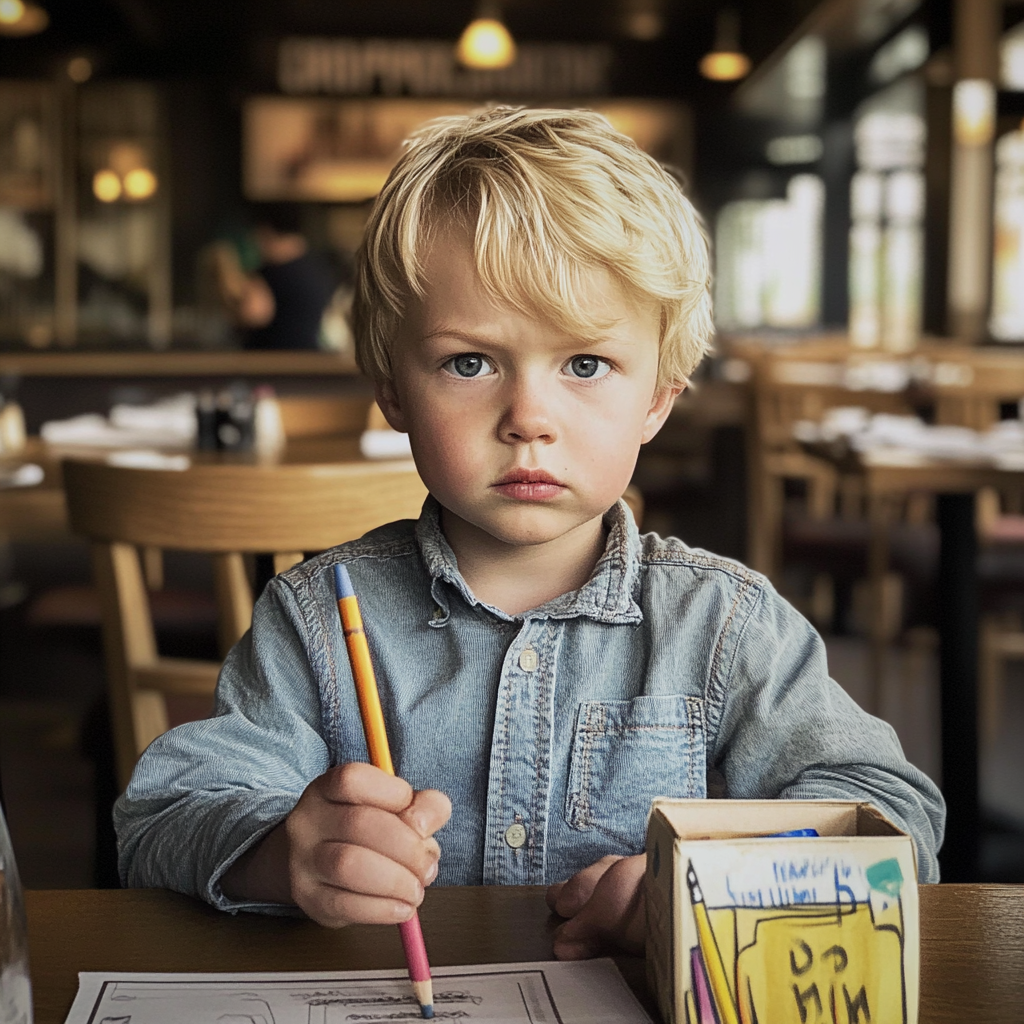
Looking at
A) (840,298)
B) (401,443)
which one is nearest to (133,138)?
(840,298)

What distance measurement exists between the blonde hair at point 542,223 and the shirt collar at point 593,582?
113mm

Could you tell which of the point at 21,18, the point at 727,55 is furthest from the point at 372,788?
the point at 727,55

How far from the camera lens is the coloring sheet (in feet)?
1.66

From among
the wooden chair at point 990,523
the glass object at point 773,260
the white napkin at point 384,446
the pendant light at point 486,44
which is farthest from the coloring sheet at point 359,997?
the glass object at point 773,260

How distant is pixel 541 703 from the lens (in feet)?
2.71

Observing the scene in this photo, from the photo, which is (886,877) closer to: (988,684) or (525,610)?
(525,610)

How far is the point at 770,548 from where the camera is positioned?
3.89 m

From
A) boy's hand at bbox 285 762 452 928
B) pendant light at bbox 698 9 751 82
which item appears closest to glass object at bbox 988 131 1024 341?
pendant light at bbox 698 9 751 82

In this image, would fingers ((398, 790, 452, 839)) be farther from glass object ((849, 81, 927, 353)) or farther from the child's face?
glass object ((849, 81, 927, 353))

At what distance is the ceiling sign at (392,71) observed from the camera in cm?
1005

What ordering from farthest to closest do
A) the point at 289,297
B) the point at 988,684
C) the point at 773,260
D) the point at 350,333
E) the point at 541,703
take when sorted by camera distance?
the point at 773,260 < the point at 289,297 < the point at 988,684 < the point at 350,333 < the point at 541,703

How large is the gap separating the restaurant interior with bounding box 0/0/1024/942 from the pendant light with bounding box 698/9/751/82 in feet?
0.09

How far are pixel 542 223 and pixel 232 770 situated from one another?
37cm

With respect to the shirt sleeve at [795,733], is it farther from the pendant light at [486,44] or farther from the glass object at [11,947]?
the pendant light at [486,44]
